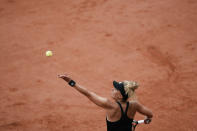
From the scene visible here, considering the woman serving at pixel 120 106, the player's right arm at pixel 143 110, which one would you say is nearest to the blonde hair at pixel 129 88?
the woman serving at pixel 120 106

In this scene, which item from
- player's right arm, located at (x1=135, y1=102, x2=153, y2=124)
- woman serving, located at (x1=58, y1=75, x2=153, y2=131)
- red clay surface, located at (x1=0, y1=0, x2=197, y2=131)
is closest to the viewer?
woman serving, located at (x1=58, y1=75, x2=153, y2=131)

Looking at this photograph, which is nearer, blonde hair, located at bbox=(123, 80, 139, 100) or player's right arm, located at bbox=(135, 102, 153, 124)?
blonde hair, located at bbox=(123, 80, 139, 100)

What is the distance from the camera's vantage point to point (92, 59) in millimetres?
7941

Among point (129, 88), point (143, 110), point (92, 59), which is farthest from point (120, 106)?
point (92, 59)

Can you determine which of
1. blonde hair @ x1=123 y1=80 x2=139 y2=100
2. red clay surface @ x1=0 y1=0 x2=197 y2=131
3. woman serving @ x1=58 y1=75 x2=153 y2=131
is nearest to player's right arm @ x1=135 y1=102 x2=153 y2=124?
woman serving @ x1=58 y1=75 x2=153 y2=131

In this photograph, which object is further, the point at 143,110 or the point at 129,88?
the point at 143,110

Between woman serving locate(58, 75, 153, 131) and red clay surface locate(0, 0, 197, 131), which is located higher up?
woman serving locate(58, 75, 153, 131)

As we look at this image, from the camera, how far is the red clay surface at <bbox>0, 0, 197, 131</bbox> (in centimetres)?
612

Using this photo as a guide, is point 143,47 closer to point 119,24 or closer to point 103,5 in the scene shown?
point 119,24

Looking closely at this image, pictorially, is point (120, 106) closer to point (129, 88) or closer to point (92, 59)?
point (129, 88)

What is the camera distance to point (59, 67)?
7.63 metres

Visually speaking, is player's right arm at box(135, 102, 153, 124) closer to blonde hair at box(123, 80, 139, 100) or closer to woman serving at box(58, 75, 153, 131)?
woman serving at box(58, 75, 153, 131)

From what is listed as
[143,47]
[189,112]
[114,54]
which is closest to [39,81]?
[114,54]

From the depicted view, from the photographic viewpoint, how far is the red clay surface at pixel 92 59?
6125mm
